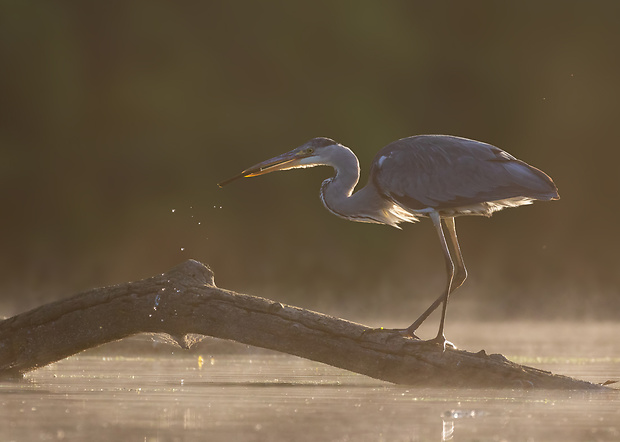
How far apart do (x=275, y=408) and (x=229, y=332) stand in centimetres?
167

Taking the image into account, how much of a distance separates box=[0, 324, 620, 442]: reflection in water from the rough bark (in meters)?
0.18

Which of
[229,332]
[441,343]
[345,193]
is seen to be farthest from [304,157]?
[441,343]

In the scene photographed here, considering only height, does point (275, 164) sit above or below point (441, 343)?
above

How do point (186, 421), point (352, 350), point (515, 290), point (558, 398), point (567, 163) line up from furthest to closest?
1. point (567, 163)
2. point (515, 290)
3. point (352, 350)
4. point (558, 398)
5. point (186, 421)

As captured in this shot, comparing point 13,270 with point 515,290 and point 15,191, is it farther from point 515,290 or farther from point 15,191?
point 515,290

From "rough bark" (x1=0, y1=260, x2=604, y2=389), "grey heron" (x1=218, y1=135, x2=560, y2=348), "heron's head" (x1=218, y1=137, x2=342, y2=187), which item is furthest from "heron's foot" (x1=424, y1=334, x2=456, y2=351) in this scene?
"heron's head" (x1=218, y1=137, x2=342, y2=187)

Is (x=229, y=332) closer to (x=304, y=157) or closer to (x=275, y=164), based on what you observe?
(x=275, y=164)

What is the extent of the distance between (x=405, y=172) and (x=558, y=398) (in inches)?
97.0

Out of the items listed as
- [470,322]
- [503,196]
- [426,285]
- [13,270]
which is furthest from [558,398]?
[13,270]

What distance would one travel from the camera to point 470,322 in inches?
571

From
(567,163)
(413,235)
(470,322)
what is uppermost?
(567,163)

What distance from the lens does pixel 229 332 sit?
7.96 meters

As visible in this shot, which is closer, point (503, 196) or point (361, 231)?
point (503, 196)

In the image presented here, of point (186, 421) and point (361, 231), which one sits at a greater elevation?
point (361, 231)
